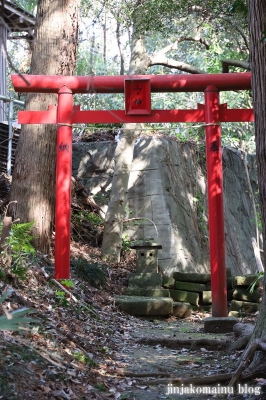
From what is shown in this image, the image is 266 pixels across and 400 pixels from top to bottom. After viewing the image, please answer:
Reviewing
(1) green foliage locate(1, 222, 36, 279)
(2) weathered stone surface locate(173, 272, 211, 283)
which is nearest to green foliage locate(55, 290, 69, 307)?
(1) green foliage locate(1, 222, 36, 279)

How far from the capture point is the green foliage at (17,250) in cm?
658

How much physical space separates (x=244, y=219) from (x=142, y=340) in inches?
386

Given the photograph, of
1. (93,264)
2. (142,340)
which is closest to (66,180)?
(93,264)

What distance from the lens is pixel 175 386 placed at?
468 centimetres

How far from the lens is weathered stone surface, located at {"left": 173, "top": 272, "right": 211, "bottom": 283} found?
11087mm

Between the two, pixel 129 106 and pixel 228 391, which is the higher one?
pixel 129 106

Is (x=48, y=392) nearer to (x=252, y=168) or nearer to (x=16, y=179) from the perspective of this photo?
(x=16, y=179)

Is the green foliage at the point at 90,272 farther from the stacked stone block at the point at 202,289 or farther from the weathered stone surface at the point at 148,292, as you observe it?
the stacked stone block at the point at 202,289

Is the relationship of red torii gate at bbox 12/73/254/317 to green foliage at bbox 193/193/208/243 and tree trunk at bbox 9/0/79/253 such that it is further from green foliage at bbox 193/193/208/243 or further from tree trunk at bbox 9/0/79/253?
green foliage at bbox 193/193/208/243

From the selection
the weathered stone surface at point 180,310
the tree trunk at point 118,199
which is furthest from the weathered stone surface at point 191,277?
the tree trunk at point 118,199

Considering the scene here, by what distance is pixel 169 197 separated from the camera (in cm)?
1313

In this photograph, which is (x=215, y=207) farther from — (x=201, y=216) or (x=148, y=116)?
(x=201, y=216)

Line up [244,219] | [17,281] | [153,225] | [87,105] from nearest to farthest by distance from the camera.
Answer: [17,281], [153,225], [244,219], [87,105]

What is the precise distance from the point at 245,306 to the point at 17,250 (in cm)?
478
